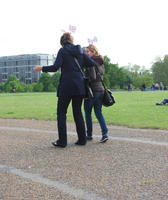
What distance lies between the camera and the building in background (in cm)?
14575

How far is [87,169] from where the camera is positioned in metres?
4.72

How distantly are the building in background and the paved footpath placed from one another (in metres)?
140

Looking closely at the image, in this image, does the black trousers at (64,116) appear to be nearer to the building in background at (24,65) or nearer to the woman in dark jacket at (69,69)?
the woman in dark jacket at (69,69)

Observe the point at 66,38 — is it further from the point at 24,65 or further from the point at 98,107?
the point at 24,65

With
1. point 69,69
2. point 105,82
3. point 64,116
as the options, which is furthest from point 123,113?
point 105,82

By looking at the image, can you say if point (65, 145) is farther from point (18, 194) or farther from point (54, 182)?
point (18, 194)

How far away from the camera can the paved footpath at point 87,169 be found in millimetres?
3787

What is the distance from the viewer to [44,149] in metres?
6.20

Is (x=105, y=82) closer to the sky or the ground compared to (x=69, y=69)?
closer to the sky

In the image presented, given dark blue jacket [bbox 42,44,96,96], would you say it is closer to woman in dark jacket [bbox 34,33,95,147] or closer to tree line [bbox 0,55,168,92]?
woman in dark jacket [bbox 34,33,95,147]

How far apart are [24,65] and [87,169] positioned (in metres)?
151

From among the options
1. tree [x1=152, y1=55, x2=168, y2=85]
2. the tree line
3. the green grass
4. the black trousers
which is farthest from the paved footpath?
tree [x1=152, y1=55, x2=168, y2=85]

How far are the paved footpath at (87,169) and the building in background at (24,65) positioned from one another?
140m

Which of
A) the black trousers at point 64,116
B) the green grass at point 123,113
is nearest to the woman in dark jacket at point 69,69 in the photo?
the black trousers at point 64,116
